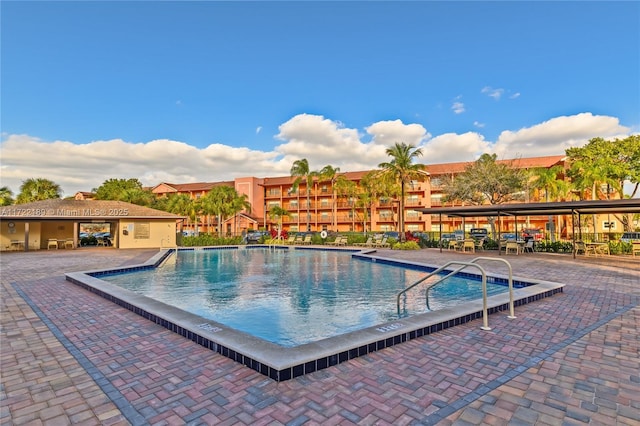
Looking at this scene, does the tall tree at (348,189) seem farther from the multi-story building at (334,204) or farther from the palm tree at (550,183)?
the palm tree at (550,183)

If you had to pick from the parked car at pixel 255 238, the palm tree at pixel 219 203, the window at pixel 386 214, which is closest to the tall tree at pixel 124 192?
the palm tree at pixel 219 203

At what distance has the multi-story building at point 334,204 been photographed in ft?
141

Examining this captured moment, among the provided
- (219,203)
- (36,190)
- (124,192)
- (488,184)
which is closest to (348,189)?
(219,203)

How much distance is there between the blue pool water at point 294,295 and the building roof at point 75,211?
1290 centimetres

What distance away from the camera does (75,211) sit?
23125 millimetres

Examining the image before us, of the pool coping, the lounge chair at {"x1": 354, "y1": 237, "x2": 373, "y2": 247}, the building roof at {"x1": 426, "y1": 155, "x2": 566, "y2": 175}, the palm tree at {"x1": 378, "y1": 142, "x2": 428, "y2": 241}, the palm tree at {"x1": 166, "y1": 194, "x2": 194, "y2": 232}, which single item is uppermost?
the building roof at {"x1": 426, "y1": 155, "x2": 566, "y2": 175}

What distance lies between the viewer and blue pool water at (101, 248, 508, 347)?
21.7 feet

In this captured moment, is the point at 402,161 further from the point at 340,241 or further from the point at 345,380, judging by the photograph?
the point at 345,380

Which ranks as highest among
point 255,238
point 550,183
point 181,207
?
point 550,183

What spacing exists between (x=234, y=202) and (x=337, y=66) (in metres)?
18.3

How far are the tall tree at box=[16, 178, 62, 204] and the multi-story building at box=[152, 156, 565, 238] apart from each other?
16.0m

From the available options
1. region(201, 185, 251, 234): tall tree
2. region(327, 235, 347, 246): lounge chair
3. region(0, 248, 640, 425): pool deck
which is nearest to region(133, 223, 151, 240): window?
region(201, 185, 251, 234): tall tree

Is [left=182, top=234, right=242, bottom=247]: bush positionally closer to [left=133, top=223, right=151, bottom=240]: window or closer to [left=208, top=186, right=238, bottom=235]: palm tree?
[left=133, top=223, right=151, bottom=240]: window

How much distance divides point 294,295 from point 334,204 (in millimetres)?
35921
